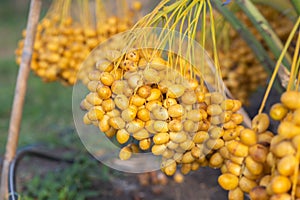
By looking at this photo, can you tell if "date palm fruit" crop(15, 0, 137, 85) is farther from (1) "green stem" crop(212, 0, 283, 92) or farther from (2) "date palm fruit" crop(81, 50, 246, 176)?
(2) "date palm fruit" crop(81, 50, 246, 176)

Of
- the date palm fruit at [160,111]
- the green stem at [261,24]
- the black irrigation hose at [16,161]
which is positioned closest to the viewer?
the date palm fruit at [160,111]

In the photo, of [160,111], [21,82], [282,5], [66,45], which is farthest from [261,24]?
[21,82]

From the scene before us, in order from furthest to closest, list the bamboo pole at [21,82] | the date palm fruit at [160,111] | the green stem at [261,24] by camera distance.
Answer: the bamboo pole at [21,82] → the green stem at [261,24] → the date palm fruit at [160,111]

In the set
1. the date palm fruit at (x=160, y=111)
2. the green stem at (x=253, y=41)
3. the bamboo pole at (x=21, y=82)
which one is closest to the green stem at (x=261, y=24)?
the green stem at (x=253, y=41)

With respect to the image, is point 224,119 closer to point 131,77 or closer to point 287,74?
point 131,77

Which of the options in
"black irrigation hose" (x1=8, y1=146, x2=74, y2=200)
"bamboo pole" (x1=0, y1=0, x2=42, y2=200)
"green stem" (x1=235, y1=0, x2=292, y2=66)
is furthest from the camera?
"bamboo pole" (x1=0, y1=0, x2=42, y2=200)

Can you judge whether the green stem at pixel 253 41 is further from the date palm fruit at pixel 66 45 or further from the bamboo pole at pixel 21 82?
the bamboo pole at pixel 21 82

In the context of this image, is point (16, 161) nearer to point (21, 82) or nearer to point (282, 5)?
point (21, 82)

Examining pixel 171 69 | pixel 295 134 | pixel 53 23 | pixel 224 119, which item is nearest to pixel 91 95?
pixel 171 69

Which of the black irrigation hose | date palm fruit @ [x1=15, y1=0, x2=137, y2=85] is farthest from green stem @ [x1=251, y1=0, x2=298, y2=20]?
the black irrigation hose

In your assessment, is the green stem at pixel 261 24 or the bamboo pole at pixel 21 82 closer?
the green stem at pixel 261 24

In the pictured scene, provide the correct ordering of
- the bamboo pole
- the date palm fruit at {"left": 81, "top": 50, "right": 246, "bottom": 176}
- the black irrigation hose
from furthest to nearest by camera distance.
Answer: the bamboo pole, the black irrigation hose, the date palm fruit at {"left": 81, "top": 50, "right": 246, "bottom": 176}
